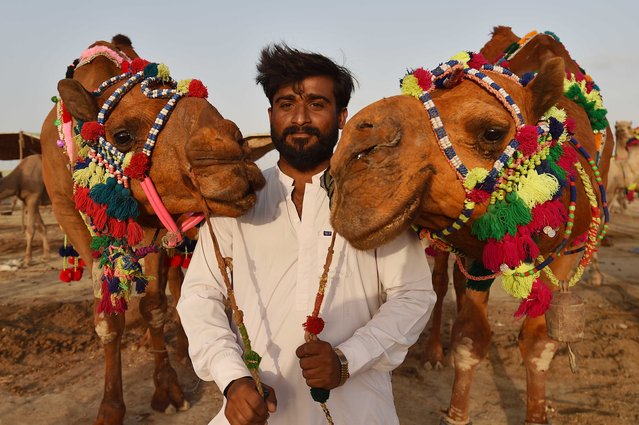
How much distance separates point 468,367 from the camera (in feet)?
10.9

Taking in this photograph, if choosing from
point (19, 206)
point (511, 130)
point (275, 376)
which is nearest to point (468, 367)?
point (275, 376)

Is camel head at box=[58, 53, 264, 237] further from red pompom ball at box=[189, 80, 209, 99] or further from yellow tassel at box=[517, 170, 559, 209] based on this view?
yellow tassel at box=[517, 170, 559, 209]

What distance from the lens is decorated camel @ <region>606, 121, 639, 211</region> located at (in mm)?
11797

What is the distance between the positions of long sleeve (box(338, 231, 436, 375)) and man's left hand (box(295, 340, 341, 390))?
0.12 metres

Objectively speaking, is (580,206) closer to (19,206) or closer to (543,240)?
(543,240)

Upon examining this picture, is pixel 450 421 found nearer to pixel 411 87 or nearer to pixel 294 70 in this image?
pixel 411 87

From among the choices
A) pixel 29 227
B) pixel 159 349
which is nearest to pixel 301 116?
pixel 159 349

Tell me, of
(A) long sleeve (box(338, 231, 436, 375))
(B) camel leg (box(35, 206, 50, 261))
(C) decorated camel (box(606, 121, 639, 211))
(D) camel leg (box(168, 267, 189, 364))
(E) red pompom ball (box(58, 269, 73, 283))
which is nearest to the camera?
(A) long sleeve (box(338, 231, 436, 375))

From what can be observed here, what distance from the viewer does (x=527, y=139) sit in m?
1.97

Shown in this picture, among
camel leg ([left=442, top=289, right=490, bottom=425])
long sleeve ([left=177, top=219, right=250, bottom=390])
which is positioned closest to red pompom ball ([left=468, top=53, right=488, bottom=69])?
long sleeve ([left=177, top=219, right=250, bottom=390])

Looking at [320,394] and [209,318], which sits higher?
[209,318]

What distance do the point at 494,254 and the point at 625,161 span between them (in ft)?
40.7

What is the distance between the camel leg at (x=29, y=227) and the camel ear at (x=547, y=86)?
11.5m

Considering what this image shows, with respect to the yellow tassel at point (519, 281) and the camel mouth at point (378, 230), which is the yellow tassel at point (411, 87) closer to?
the camel mouth at point (378, 230)
